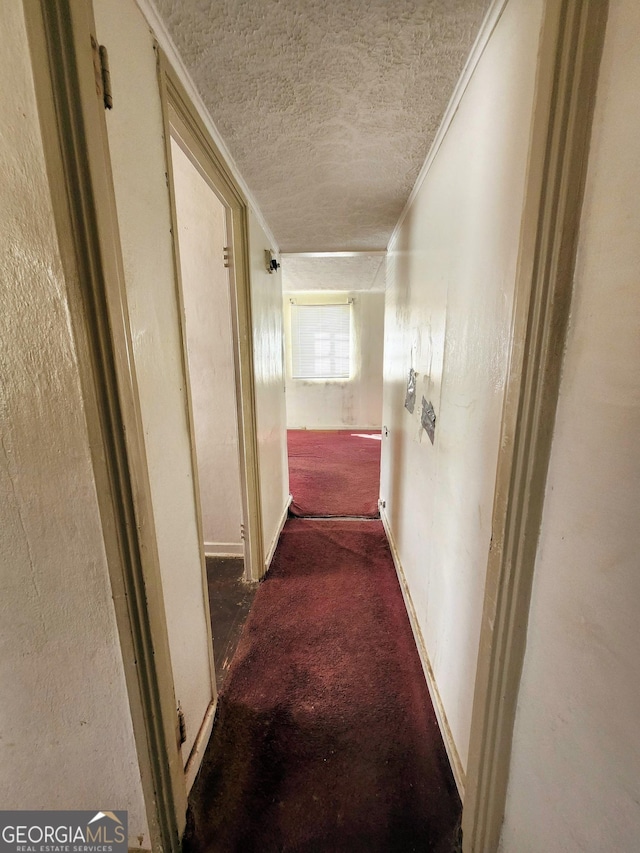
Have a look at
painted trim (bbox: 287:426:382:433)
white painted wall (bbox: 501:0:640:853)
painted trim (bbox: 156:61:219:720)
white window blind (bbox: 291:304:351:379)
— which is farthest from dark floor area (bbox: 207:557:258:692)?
white window blind (bbox: 291:304:351:379)

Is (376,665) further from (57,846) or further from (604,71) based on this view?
(604,71)

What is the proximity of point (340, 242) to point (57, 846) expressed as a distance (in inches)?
123

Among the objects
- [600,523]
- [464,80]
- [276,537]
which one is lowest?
[276,537]

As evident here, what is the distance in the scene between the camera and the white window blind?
5.43m

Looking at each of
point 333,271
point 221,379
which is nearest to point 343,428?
point 333,271

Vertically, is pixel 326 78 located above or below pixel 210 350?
above

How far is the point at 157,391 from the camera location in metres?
0.86

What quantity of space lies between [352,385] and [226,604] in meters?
4.29

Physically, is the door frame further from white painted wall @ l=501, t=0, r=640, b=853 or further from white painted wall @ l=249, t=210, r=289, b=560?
white painted wall @ l=501, t=0, r=640, b=853

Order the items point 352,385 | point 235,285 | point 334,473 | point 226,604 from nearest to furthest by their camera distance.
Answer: point 235,285, point 226,604, point 334,473, point 352,385

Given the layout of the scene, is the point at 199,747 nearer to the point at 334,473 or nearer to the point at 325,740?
the point at 325,740

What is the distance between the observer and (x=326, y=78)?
0.98 m

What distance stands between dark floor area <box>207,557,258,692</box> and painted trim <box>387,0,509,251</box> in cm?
234

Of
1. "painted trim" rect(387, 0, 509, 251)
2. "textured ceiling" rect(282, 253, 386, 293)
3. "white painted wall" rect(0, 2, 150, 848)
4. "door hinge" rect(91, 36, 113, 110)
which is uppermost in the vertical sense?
"textured ceiling" rect(282, 253, 386, 293)
